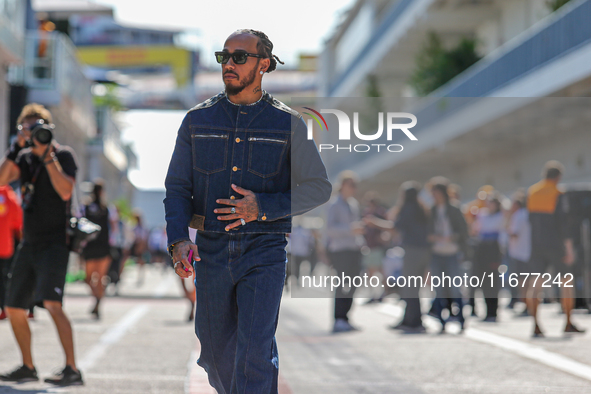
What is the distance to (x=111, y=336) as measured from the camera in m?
10.5

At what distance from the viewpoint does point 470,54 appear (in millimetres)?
26234

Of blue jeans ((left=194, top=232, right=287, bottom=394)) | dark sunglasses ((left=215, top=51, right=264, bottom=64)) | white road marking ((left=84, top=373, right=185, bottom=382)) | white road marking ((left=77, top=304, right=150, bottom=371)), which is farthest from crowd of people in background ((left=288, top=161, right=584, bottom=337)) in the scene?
dark sunglasses ((left=215, top=51, right=264, bottom=64))

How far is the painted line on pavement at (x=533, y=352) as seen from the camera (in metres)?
8.11

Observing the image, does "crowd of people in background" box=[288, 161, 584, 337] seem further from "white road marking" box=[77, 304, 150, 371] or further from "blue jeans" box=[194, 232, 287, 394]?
"blue jeans" box=[194, 232, 287, 394]

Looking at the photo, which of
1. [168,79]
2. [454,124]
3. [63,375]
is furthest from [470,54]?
[168,79]

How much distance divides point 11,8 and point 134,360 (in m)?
17.1

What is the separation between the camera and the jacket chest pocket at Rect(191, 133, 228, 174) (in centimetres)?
428

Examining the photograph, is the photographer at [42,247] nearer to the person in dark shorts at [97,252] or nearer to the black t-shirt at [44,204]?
the black t-shirt at [44,204]

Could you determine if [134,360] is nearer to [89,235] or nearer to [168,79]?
[89,235]

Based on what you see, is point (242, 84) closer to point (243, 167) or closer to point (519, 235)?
point (243, 167)

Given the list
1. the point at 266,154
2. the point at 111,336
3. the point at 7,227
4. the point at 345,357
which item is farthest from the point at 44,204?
the point at 7,227

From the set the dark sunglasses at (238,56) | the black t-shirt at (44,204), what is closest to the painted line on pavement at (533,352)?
the black t-shirt at (44,204)

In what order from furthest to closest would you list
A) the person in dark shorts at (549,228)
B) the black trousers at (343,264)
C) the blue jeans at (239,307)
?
the black trousers at (343,264)
the person in dark shorts at (549,228)
the blue jeans at (239,307)

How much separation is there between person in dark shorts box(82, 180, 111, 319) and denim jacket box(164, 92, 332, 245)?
8.80 m
